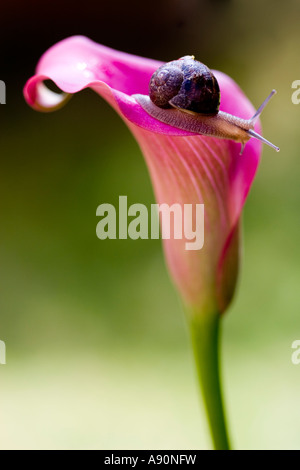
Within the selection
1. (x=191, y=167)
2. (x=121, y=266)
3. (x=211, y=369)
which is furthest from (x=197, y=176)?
(x=121, y=266)

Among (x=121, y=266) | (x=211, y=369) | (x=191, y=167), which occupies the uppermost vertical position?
(x=121, y=266)

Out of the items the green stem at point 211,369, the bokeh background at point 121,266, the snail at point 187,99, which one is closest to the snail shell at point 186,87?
the snail at point 187,99

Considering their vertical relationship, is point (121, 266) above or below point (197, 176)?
above

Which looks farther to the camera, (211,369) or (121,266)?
(121,266)

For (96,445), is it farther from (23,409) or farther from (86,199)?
(86,199)

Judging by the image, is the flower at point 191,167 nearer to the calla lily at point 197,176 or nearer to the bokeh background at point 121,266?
the calla lily at point 197,176

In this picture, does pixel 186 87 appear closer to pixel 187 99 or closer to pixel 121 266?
pixel 187 99

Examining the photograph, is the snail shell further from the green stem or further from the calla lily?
the green stem

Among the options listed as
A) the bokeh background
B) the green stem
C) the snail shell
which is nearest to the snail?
the snail shell

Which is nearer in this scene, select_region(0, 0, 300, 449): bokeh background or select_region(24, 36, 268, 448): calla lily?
select_region(24, 36, 268, 448): calla lily
